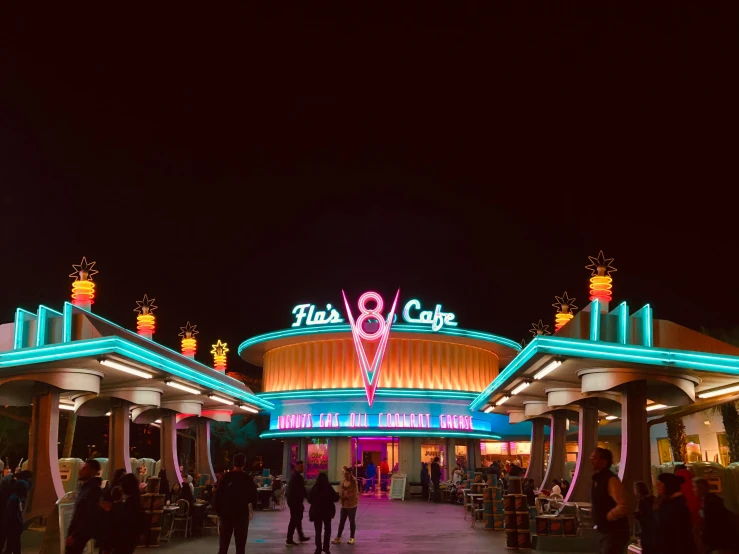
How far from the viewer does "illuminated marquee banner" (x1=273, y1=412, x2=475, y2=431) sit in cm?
4356

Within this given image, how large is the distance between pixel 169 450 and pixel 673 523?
22866 millimetres

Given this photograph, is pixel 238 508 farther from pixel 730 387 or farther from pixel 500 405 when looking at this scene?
pixel 500 405

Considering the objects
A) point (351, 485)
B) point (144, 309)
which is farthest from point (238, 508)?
point (144, 309)

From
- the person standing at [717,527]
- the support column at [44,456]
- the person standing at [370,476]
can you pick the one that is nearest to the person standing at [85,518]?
the person standing at [717,527]

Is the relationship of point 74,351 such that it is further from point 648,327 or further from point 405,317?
point 405,317

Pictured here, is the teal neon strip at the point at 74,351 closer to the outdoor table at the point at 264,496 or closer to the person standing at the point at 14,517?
the person standing at the point at 14,517

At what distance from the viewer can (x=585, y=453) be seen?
2092 cm

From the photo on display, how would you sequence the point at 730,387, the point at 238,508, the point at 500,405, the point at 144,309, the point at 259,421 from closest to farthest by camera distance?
the point at 238,508
the point at 730,387
the point at 144,309
the point at 500,405
the point at 259,421

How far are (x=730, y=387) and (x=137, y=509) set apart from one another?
51.6 ft

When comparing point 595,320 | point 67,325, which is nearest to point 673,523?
point 595,320

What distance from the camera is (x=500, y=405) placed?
32.8 metres

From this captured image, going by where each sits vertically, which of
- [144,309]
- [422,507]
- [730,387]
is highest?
[144,309]

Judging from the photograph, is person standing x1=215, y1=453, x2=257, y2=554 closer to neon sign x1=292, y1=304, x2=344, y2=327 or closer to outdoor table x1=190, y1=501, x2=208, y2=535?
outdoor table x1=190, y1=501, x2=208, y2=535

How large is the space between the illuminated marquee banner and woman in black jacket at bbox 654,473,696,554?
114ft
